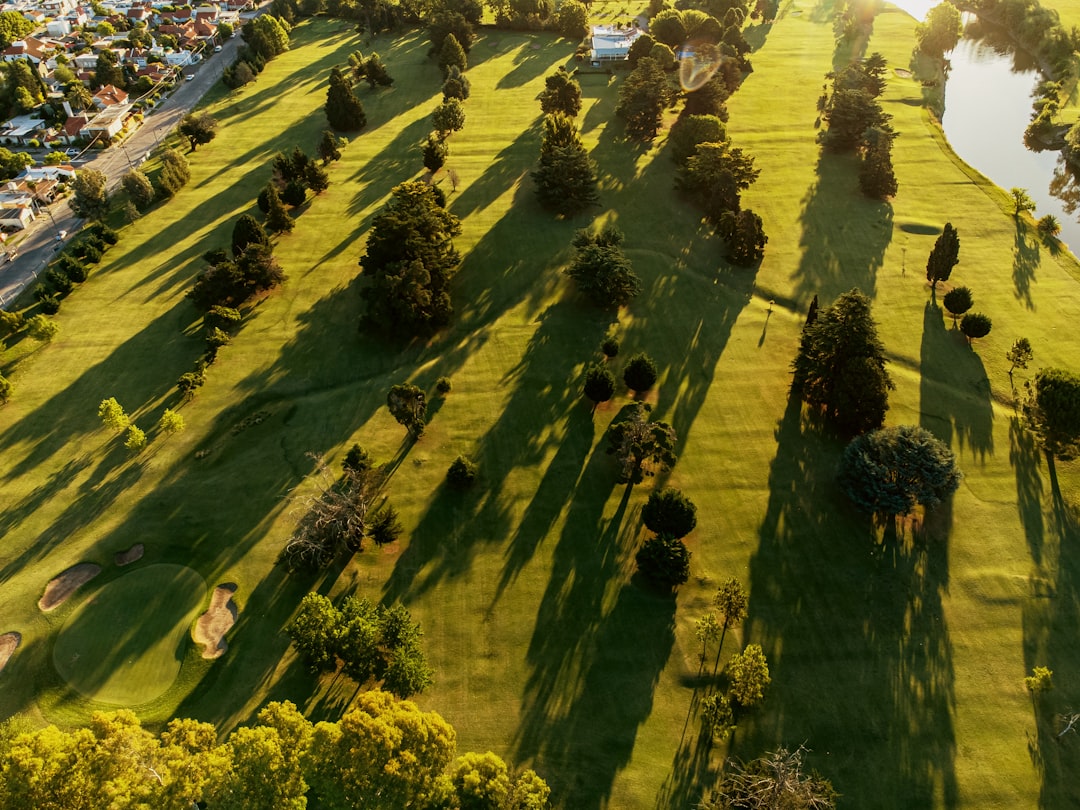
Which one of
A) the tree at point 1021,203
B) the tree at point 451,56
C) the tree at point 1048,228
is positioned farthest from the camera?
the tree at point 451,56

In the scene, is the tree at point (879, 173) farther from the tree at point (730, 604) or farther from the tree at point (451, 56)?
the tree at point (451, 56)

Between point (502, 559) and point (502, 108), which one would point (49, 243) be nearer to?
point (502, 108)

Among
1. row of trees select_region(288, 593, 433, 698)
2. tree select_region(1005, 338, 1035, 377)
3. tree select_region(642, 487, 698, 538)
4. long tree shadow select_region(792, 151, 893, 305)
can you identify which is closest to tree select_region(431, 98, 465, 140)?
long tree shadow select_region(792, 151, 893, 305)

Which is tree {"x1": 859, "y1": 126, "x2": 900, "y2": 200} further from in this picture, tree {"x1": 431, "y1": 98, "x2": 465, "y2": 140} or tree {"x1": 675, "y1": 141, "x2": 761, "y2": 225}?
tree {"x1": 431, "y1": 98, "x2": 465, "y2": 140}

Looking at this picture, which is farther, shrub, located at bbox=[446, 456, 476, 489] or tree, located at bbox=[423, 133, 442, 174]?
tree, located at bbox=[423, 133, 442, 174]

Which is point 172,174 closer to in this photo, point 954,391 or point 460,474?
point 460,474

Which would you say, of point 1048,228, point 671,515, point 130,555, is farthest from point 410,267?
→ point 1048,228

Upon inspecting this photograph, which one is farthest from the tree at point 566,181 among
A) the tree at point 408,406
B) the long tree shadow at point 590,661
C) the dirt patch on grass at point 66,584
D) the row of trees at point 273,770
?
the row of trees at point 273,770
